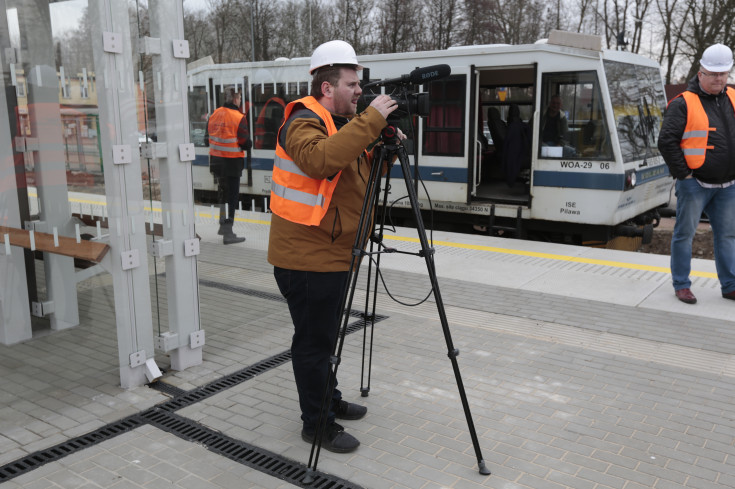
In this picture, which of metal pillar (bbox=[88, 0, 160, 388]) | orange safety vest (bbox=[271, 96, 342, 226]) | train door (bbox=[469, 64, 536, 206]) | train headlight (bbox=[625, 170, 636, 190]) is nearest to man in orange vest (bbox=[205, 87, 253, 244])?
metal pillar (bbox=[88, 0, 160, 388])

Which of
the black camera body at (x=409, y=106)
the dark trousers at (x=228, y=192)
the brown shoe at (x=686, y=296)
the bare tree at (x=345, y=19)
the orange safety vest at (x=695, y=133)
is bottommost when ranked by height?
the brown shoe at (x=686, y=296)

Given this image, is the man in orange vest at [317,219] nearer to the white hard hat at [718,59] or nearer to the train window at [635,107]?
the white hard hat at [718,59]

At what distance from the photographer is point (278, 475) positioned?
3096 mm

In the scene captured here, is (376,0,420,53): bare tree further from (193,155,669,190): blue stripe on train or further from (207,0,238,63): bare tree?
(207,0,238,63): bare tree

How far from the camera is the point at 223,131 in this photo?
5785 mm

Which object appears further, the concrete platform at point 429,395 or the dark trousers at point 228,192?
the dark trousers at point 228,192

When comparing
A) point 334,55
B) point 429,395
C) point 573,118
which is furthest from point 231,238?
point 573,118

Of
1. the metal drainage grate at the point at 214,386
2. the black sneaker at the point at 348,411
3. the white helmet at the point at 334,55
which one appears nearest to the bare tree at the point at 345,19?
the metal drainage grate at the point at 214,386

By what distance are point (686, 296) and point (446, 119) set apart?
506 centimetres

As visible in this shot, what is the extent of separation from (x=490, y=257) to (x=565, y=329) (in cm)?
264

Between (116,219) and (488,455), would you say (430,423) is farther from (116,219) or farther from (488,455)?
(116,219)

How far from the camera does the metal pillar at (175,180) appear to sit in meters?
3.98

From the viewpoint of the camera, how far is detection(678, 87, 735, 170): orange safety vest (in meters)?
5.74

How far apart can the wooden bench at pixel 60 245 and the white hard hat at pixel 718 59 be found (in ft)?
16.2
